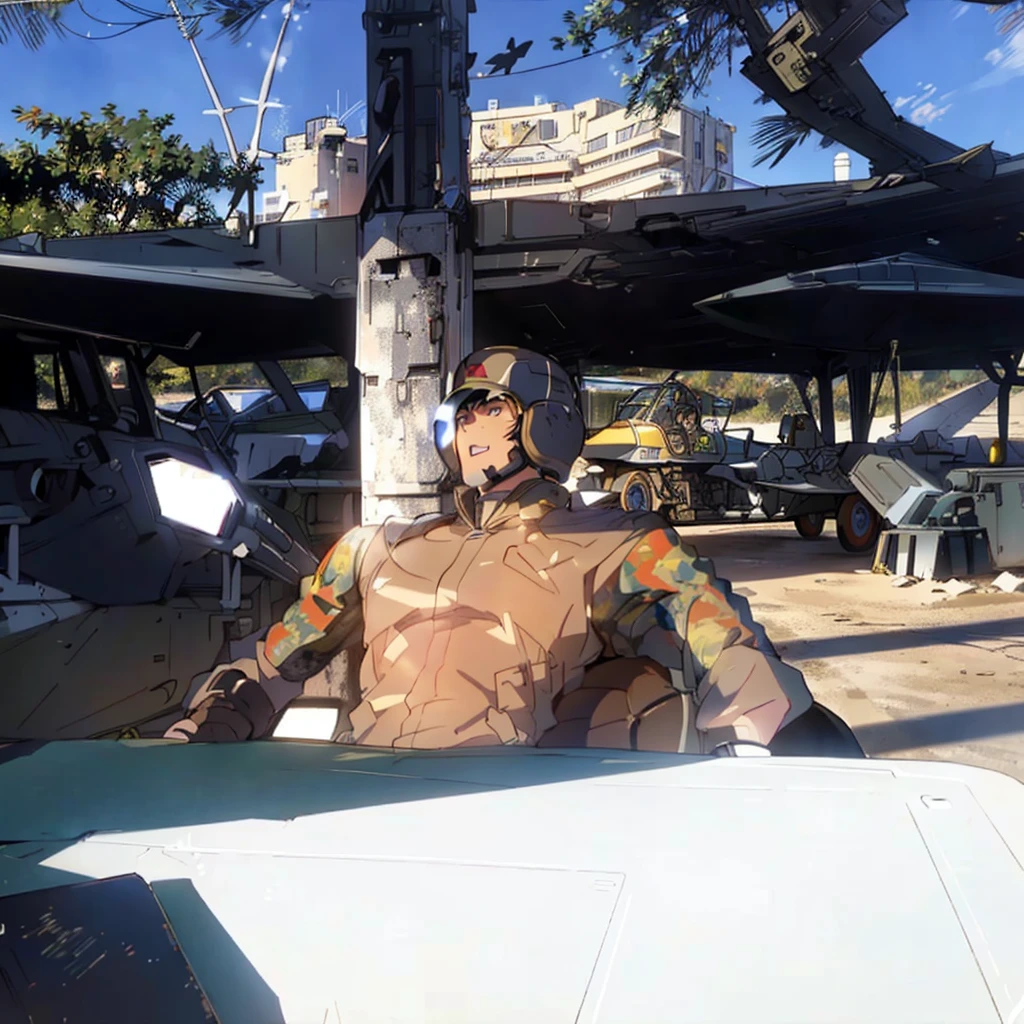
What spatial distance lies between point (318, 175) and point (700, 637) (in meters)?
12.3

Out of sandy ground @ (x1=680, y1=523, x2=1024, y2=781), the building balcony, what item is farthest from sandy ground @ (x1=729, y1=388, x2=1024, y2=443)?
sandy ground @ (x1=680, y1=523, x2=1024, y2=781)

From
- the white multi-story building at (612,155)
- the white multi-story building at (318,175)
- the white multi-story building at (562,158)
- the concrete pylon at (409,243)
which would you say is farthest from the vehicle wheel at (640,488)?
the white multi-story building at (612,155)

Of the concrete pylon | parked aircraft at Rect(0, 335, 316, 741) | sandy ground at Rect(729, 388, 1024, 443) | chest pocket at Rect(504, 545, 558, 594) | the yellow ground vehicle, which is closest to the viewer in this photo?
chest pocket at Rect(504, 545, 558, 594)

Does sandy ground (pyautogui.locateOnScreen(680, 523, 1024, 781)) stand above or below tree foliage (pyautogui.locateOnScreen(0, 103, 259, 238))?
below

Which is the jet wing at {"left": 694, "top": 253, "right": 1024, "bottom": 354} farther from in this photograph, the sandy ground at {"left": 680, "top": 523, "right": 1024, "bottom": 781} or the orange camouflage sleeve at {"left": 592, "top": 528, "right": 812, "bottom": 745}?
the orange camouflage sleeve at {"left": 592, "top": 528, "right": 812, "bottom": 745}

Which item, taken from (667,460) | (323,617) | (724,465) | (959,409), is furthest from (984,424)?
(323,617)

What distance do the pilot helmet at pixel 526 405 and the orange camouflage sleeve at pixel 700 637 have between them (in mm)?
291

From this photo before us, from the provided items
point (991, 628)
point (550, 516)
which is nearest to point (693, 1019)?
point (550, 516)

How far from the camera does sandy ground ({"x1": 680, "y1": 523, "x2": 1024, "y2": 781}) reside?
4.08m

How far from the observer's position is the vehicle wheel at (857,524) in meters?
11.4

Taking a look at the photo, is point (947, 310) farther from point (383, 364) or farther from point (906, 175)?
point (383, 364)

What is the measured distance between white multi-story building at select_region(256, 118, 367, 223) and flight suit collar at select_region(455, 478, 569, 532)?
509 cm

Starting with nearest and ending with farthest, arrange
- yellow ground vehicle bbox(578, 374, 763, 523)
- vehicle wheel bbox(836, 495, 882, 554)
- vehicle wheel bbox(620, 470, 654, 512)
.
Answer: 1. vehicle wheel bbox(836, 495, 882, 554)
2. yellow ground vehicle bbox(578, 374, 763, 523)
3. vehicle wheel bbox(620, 470, 654, 512)

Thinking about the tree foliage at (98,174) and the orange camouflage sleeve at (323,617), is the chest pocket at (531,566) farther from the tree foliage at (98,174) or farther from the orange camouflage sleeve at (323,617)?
the tree foliage at (98,174)
